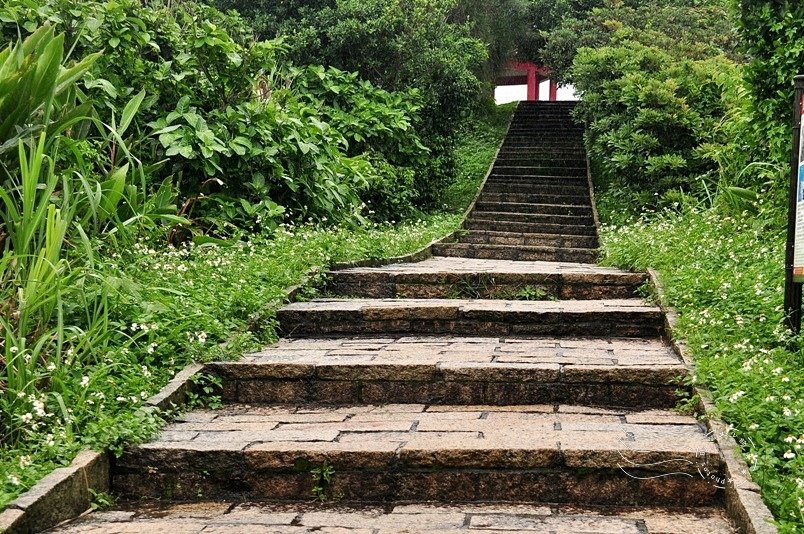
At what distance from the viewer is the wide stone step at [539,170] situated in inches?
618

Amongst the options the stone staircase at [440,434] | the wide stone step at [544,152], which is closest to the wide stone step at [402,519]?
the stone staircase at [440,434]

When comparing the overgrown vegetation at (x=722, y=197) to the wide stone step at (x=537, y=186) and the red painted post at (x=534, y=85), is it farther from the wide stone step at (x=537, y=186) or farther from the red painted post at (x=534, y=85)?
the red painted post at (x=534, y=85)

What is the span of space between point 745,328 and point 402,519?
224 cm

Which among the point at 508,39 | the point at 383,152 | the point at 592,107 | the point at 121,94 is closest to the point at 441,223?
the point at 383,152

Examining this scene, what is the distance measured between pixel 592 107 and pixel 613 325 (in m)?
8.64

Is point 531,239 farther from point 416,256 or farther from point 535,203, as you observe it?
point 416,256

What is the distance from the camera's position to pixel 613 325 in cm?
550

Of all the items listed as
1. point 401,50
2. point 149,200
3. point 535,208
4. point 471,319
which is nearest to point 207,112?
point 149,200

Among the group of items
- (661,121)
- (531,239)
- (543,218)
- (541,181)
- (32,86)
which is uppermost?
(32,86)

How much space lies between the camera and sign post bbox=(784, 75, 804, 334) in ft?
13.0

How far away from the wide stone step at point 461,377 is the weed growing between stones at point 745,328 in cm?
29

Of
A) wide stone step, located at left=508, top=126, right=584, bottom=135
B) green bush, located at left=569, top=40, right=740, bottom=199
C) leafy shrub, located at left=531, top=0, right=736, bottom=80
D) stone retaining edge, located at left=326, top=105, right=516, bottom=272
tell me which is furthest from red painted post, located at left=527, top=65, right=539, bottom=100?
green bush, located at left=569, top=40, right=740, bottom=199

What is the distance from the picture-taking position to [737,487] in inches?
120

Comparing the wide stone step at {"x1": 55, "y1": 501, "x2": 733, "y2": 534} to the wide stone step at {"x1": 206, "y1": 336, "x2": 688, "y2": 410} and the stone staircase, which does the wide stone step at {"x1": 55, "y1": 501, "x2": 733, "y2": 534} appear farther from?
the wide stone step at {"x1": 206, "y1": 336, "x2": 688, "y2": 410}
